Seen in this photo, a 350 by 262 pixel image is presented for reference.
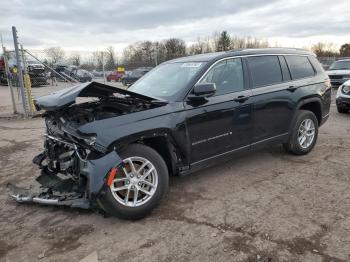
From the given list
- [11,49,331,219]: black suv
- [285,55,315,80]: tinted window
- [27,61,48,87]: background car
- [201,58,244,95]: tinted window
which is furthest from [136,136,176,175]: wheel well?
[27,61,48,87]: background car

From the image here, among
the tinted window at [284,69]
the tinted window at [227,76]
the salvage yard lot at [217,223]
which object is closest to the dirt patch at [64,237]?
the salvage yard lot at [217,223]

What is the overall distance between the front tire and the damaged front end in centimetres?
19

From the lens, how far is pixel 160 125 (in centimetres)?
390

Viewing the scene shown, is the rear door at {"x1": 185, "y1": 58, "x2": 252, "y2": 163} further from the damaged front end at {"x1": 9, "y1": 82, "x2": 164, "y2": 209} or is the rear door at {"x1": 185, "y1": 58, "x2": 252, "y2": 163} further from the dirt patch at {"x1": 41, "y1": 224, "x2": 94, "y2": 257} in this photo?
the dirt patch at {"x1": 41, "y1": 224, "x2": 94, "y2": 257}

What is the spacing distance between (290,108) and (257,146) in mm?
933

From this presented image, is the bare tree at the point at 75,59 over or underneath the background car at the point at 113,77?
over

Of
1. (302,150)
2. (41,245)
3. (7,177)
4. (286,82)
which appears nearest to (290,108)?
(286,82)

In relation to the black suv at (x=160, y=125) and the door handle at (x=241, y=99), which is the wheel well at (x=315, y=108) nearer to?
the black suv at (x=160, y=125)

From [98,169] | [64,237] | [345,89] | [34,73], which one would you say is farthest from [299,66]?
[34,73]

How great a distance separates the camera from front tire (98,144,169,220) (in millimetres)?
3598

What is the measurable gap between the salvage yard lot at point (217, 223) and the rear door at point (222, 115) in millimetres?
586

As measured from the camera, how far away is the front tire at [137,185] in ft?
11.8

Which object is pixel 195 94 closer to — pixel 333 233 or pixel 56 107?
pixel 56 107

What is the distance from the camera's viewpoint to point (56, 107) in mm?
3656
